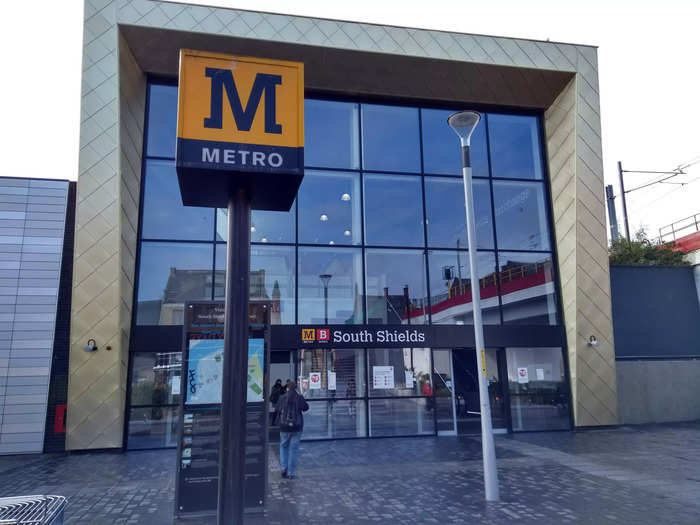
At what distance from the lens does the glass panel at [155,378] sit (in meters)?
13.2

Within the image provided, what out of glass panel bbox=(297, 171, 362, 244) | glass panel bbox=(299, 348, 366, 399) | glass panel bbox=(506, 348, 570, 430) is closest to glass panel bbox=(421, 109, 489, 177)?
glass panel bbox=(297, 171, 362, 244)

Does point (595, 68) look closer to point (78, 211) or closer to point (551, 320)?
point (551, 320)

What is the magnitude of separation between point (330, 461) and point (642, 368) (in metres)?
11.4

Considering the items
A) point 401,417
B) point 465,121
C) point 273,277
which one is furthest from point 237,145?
point 401,417

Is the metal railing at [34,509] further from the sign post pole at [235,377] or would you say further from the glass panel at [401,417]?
the glass panel at [401,417]

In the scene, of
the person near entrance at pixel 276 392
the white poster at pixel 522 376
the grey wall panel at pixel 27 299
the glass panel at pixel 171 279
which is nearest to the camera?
the grey wall panel at pixel 27 299

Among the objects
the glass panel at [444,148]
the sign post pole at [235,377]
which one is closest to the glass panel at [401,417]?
the glass panel at [444,148]

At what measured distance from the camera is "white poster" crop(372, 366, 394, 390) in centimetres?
1432

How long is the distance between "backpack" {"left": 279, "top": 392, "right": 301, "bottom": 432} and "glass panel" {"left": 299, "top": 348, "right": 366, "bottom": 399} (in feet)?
14.5

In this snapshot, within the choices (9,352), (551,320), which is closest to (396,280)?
(551,320)

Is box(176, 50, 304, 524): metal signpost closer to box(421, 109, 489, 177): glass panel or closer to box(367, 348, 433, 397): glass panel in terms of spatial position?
box(367, 348, 433, 397): glass panel

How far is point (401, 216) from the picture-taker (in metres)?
15.7

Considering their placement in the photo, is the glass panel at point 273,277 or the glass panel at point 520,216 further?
the glass panel at point 520,216

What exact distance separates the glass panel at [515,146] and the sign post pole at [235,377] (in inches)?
562
